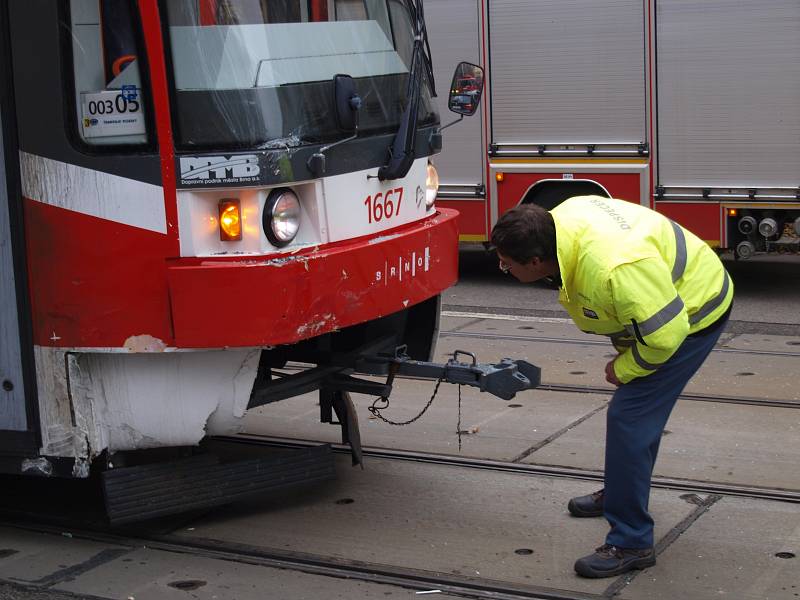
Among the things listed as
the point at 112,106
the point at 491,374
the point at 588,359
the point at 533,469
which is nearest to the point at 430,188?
the point at 491,374

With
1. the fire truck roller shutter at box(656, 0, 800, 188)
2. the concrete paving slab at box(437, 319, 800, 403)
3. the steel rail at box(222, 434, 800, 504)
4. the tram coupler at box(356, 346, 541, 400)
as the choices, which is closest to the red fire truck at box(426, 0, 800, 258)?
the fire truck roller shutter at box(656, 0, 800, 188)

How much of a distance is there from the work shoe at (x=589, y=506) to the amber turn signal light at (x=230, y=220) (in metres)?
1.84

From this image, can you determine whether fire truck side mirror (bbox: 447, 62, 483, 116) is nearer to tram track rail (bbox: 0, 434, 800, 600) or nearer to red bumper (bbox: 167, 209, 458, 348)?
red bumper (bbox: 167, 209, 458, 348)

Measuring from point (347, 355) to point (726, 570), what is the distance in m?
1.86

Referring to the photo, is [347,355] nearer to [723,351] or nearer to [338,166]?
[338,166]

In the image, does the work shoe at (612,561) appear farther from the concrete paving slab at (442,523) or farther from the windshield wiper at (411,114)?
the windshield wiper at (411,114)

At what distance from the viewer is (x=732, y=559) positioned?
16.5 ft

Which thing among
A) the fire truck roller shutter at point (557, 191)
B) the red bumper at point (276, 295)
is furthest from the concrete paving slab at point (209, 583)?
the fire truck roller shutter at point (557, 191)

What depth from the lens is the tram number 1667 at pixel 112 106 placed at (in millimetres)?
4898

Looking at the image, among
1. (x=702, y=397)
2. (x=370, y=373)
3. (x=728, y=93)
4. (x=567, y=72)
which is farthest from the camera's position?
(x=567, y=72)

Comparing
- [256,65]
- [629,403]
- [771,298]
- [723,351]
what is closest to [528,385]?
[629,403]

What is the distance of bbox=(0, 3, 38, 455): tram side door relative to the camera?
5023 millimetres

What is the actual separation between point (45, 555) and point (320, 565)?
1.16 m

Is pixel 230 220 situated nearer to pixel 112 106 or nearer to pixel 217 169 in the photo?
pixel 217 169
